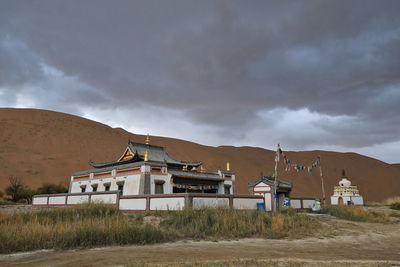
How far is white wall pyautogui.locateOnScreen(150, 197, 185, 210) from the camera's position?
20.2m

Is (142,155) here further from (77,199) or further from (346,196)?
(346,196)

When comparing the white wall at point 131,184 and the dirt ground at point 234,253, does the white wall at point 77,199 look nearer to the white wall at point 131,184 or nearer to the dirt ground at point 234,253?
the white wall at point 131,184

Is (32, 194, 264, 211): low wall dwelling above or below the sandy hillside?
below

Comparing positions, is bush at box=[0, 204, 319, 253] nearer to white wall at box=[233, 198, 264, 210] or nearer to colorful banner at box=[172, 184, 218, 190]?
white wall at box=[233, 198, 264, 210]

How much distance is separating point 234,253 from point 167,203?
11.9 metres

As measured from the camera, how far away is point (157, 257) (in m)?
8.88

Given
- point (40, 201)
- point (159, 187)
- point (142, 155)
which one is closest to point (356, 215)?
point (159, 187)

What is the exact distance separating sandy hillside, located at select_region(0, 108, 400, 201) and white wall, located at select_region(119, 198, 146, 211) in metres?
29.2

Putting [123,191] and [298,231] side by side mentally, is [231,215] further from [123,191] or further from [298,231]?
[123,191]

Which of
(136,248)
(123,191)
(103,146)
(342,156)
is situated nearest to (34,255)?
(136,248)

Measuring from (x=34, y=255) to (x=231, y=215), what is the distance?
911cm

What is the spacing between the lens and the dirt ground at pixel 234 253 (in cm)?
835

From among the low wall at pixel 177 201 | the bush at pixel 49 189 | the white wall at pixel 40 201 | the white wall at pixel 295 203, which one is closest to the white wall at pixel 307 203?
the white wall at pixel 295 203

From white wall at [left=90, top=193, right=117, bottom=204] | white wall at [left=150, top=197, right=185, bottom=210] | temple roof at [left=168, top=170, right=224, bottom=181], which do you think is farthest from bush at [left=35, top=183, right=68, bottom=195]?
white wall at [left=150, top=197, right=185, bottom=210]
